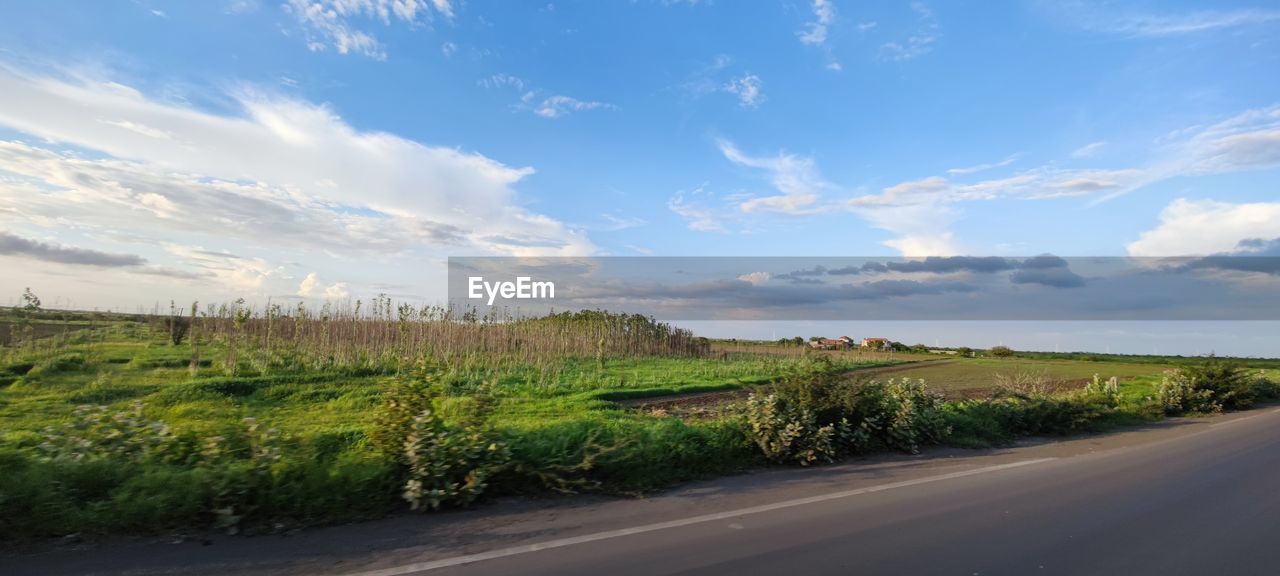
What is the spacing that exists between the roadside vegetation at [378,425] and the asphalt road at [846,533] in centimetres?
51

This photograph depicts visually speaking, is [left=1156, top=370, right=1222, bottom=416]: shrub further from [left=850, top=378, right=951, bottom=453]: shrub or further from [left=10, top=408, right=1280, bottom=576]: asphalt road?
[left=10, top=408, right=1280, bottom=576]: asphalt road

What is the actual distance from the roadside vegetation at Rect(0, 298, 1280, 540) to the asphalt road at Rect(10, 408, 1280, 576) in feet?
1.68

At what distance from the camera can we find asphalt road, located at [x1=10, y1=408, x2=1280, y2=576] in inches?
188

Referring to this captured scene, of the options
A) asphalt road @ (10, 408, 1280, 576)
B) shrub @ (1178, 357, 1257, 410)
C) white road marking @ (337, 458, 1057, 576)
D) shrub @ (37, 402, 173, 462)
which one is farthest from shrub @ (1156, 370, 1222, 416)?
shrub @ (37, 402, 173, 462)

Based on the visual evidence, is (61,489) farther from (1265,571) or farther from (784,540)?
(1265,571)

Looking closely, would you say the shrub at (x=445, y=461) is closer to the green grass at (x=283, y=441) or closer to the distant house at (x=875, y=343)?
the green grass at (x=283, y=441)

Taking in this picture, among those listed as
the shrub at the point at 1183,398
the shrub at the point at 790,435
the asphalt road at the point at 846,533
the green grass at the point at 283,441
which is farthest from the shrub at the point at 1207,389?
the shrub at the point at 790,435

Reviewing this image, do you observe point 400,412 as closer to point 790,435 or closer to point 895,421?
point 790,435

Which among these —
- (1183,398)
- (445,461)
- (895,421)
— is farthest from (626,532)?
(1183,398)

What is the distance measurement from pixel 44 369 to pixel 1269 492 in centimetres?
2311

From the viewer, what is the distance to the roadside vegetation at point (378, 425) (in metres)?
5.49

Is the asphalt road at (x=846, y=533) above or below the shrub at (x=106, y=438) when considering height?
below

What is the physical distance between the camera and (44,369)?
15.9m

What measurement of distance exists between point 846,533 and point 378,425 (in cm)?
467
